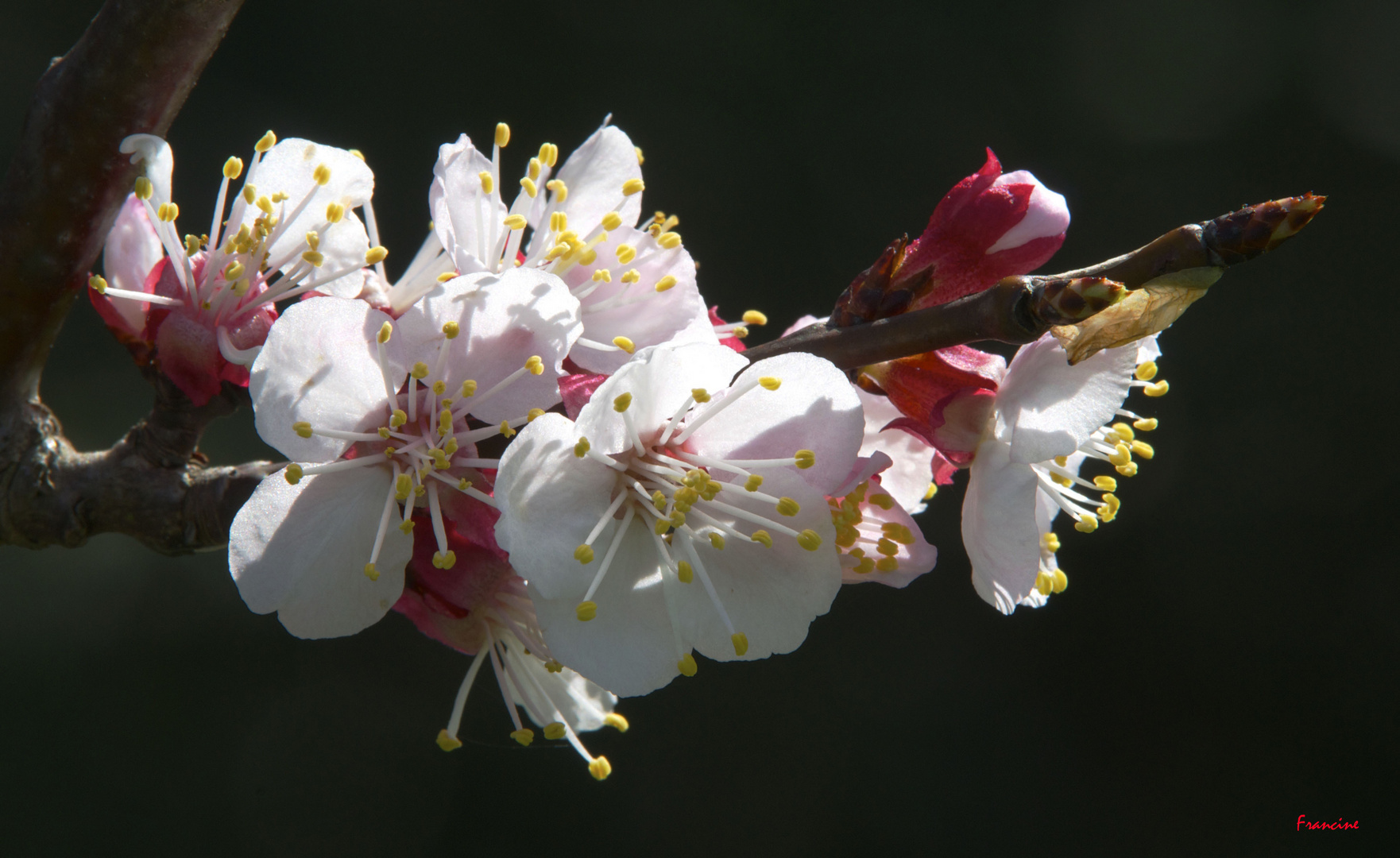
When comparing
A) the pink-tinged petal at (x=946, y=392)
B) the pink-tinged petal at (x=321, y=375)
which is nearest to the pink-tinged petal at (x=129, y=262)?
the pink-tinged petal at (x=321, y=375)

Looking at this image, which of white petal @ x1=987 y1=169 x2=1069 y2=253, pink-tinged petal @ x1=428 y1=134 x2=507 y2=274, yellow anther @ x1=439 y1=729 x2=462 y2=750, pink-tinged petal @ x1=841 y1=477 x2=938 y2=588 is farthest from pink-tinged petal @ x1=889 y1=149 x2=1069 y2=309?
yellow anther @ x1=439 y1=729 x2=462 y2=750

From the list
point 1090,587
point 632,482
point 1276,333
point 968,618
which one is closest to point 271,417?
point 632,482

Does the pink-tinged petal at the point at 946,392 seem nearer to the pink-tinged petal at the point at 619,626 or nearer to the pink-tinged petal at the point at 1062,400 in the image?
the pink-tinged petal at the point at 1062,400

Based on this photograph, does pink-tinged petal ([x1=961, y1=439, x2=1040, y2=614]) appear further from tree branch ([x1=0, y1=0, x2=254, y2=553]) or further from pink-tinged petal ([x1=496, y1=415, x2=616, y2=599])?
tree branch ([x1=0, y1=0, x2=254, y2=553])

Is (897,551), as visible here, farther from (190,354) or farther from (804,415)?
(190,354)

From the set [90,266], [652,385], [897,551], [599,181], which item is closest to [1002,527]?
[897,551]
